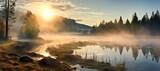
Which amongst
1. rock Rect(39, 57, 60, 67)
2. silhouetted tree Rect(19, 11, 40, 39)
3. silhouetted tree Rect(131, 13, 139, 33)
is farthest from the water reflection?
silhouetted tree Rect(131, 13, 139, 33)

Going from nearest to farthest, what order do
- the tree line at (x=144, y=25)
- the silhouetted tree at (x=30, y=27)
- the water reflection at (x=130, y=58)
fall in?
the water reflection at (x=130, y=58) < the silhouetted tree at (x=30, y=27) < the tree line at (x=144, y=25)

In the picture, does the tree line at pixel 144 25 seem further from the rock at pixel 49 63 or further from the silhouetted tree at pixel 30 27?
the rock at pixel 49 63

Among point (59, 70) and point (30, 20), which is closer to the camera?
point (59, 70)

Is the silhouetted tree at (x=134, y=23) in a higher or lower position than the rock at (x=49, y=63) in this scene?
lower

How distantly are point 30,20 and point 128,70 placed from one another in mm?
72057

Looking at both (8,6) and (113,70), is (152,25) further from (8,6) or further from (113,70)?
(113,70)

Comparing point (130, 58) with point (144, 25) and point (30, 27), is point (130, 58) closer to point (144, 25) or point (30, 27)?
point (30, 27)

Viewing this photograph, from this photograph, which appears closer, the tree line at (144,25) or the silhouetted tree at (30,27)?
the silhouetted tree at (30,27)

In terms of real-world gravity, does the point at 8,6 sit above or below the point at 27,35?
above

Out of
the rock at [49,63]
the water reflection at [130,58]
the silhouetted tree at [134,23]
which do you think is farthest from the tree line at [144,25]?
the rock at [49,63]

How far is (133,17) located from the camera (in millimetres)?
160500

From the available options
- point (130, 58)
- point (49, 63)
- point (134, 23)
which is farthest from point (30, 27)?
point (134, 23)

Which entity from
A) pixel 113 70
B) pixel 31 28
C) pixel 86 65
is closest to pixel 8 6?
pixel 31 28

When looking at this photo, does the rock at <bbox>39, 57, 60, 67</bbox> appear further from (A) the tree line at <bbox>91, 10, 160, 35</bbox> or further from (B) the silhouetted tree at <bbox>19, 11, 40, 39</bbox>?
(A) the tree line at <bbox>91, 10, 160, 35</bbox>
